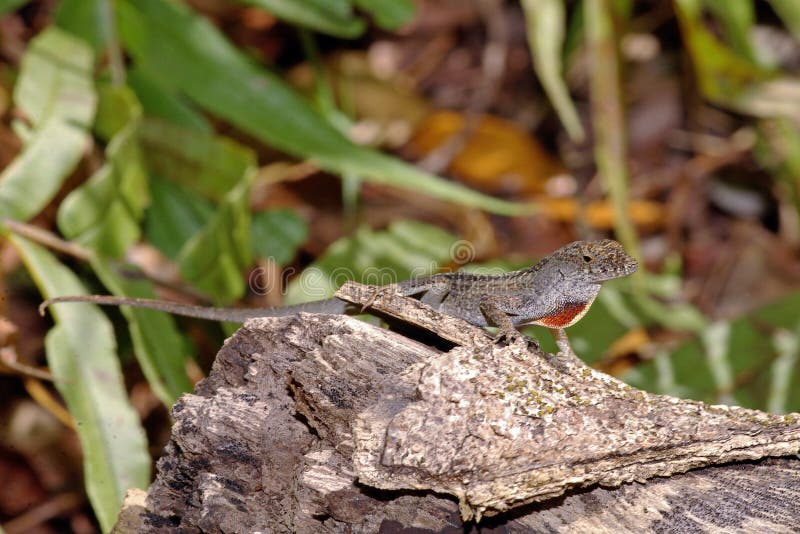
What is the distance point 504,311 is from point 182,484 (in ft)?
5.03

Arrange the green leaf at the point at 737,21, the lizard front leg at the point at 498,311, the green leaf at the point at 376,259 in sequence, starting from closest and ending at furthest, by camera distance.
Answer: the lizard front leg at the point at 498,311, the green leaf at the point at 376,259, the green leaf at the point at 737,21

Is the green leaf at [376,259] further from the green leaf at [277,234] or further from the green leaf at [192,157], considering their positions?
the green leaf at [192,157]

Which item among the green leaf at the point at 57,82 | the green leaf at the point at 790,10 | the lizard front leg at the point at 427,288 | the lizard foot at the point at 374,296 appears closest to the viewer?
the lizard foot at the point at 374,296

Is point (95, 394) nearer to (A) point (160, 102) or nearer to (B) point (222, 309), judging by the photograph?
(B) point (222, 309)

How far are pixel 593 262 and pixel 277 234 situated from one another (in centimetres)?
245

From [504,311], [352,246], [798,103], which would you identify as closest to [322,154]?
[352,246]

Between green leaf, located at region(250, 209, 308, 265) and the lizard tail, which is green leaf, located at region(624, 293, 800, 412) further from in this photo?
green leaf, located at region(250, 209, 308, 265)

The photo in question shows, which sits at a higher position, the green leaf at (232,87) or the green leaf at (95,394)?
the green leaf at (232,87)

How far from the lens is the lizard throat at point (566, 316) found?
11.2ft

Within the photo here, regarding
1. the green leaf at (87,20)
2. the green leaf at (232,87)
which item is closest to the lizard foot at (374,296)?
the green leaf at (232,87)

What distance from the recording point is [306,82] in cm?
654

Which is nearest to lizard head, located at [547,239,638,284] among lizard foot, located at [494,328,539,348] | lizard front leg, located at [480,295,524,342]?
lizard front leg, located at [480,295,524,342]

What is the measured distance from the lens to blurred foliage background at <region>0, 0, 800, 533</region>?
3865mm

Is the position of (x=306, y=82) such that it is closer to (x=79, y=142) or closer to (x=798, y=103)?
(x=79, y=142)
